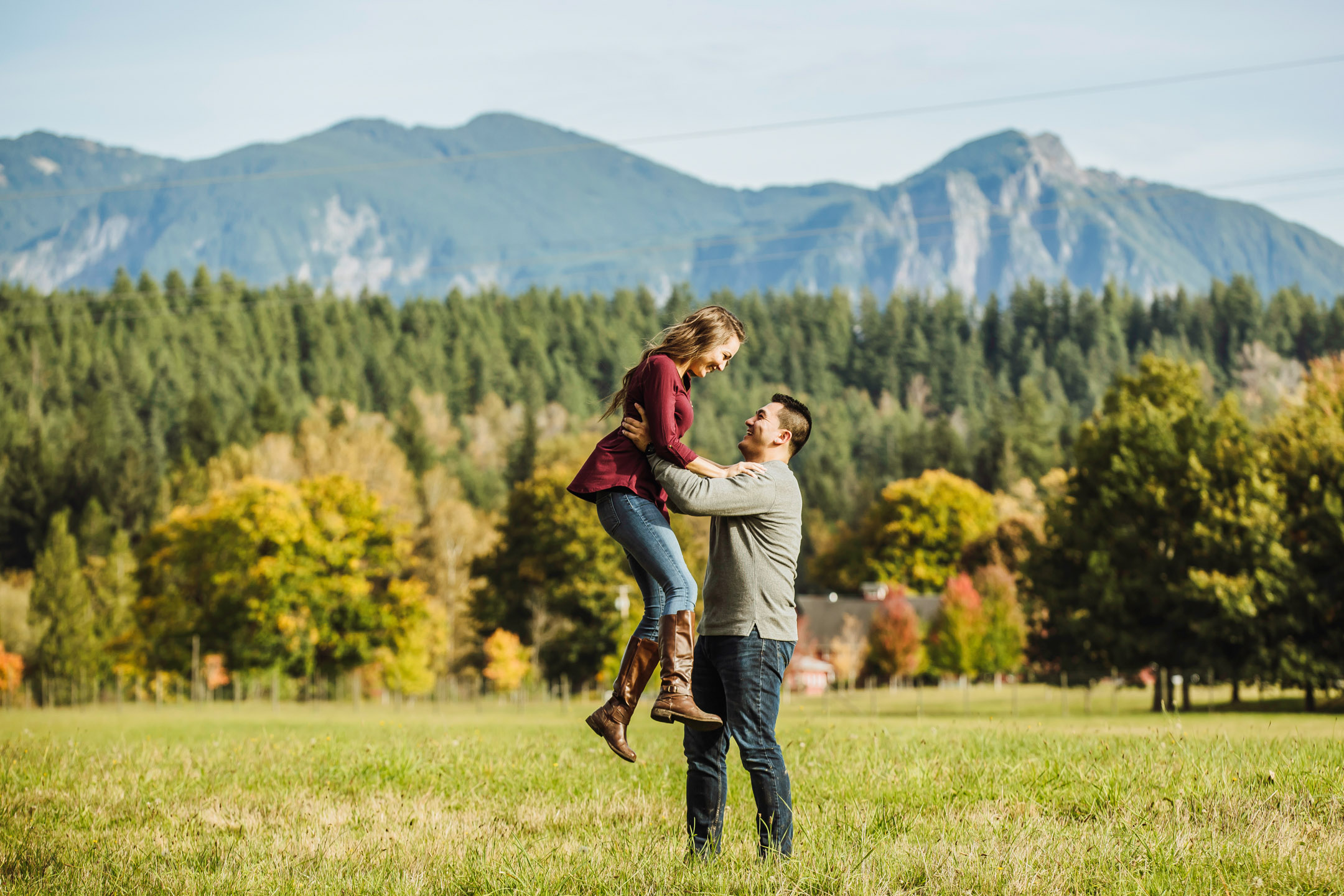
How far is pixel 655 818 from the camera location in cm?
779

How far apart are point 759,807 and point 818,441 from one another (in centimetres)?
13242

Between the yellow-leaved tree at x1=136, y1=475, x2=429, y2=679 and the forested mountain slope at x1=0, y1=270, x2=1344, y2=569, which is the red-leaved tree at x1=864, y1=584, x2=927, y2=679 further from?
the yellow-leaved tree at x1=136, y1=475, x2=429, y2=679

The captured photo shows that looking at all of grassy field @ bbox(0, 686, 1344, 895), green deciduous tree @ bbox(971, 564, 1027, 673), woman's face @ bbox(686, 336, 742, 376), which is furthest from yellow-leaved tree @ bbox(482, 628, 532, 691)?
woman's face @ bbox(686, 336, 742, 376)

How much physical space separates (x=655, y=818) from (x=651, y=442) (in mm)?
2617

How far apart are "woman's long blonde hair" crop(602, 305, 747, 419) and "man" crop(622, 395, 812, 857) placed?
524 millimetres

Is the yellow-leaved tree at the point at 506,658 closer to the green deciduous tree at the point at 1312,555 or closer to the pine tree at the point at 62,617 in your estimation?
the pine tree at the point at 62,617

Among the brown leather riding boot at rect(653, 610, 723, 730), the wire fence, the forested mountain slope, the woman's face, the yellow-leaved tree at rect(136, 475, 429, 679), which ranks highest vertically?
the forested mountain slope

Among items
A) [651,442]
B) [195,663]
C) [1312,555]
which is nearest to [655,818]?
[651,442]

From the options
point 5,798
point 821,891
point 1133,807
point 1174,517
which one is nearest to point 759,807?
point 821,891

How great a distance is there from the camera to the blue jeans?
21.7 feet

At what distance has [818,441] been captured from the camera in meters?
138

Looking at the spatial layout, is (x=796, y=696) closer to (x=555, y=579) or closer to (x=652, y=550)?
(x=555, y=579)

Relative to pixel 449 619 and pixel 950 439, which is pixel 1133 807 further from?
pixel 950 439

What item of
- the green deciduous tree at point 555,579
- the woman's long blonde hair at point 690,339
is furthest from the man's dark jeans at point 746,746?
the green deciduous tree at point 555,579
